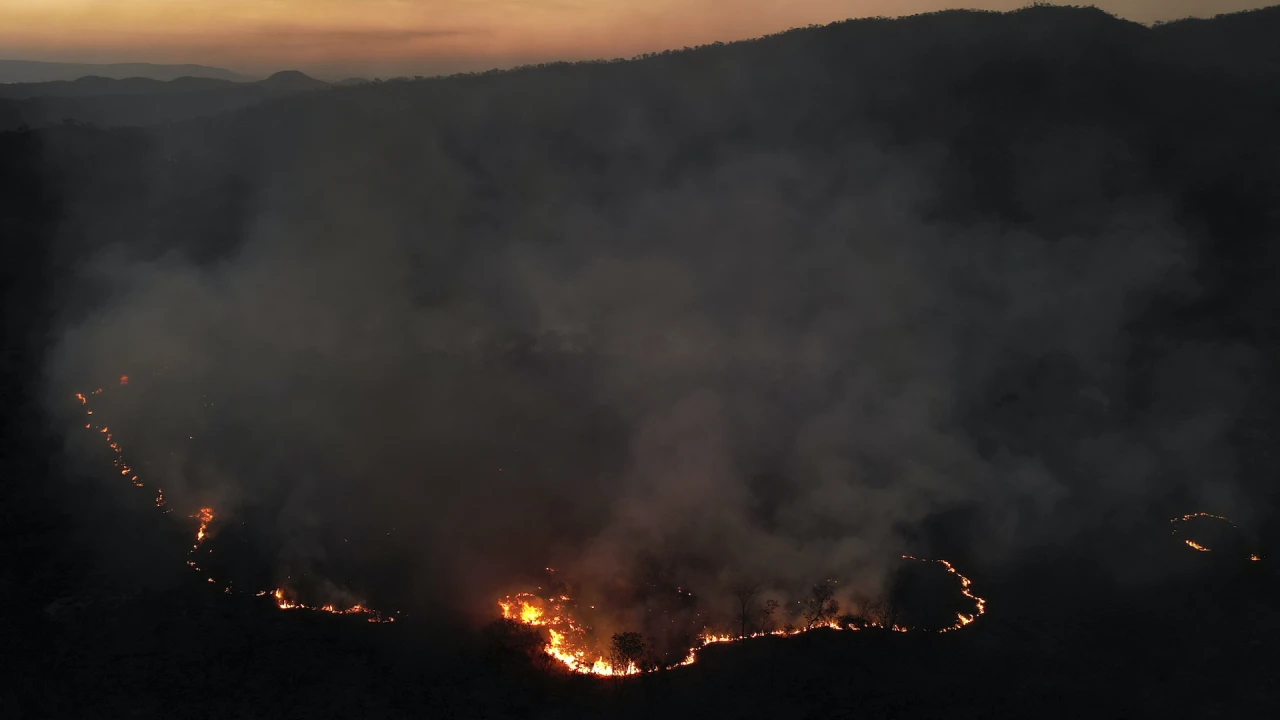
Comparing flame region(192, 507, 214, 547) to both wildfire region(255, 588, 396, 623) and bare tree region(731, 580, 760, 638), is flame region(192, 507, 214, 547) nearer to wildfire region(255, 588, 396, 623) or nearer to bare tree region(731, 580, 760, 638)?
wildfire region(255, 588, 396, 623)

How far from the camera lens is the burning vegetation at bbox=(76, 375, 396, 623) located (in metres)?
28.4

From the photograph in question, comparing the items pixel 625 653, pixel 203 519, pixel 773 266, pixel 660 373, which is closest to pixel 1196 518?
pixel 660 373

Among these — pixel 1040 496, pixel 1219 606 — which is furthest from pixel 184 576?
pixel 1219 606

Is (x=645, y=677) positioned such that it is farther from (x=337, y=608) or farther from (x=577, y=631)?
(x=337, y=608)

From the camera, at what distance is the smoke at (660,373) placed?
32812 mm

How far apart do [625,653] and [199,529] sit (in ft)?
60.8

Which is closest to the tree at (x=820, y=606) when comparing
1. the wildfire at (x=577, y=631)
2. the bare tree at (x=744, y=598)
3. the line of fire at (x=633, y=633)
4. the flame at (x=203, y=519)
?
the line of fire at (x=633, y=633)

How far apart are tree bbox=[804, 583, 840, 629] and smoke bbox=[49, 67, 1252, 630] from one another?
1.04 metres

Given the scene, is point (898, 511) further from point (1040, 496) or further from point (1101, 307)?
point (1101, 307)

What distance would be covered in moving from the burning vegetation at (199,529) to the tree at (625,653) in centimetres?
786

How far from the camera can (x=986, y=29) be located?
77.0 meters

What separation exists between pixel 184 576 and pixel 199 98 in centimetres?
14528

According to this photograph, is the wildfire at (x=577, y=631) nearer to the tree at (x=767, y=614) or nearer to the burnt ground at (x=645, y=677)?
the tree at (x=767, y=614)

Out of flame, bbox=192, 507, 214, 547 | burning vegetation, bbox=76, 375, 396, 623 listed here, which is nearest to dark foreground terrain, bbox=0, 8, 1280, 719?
burning vegetation, bbox=76, 375, 396, 623
